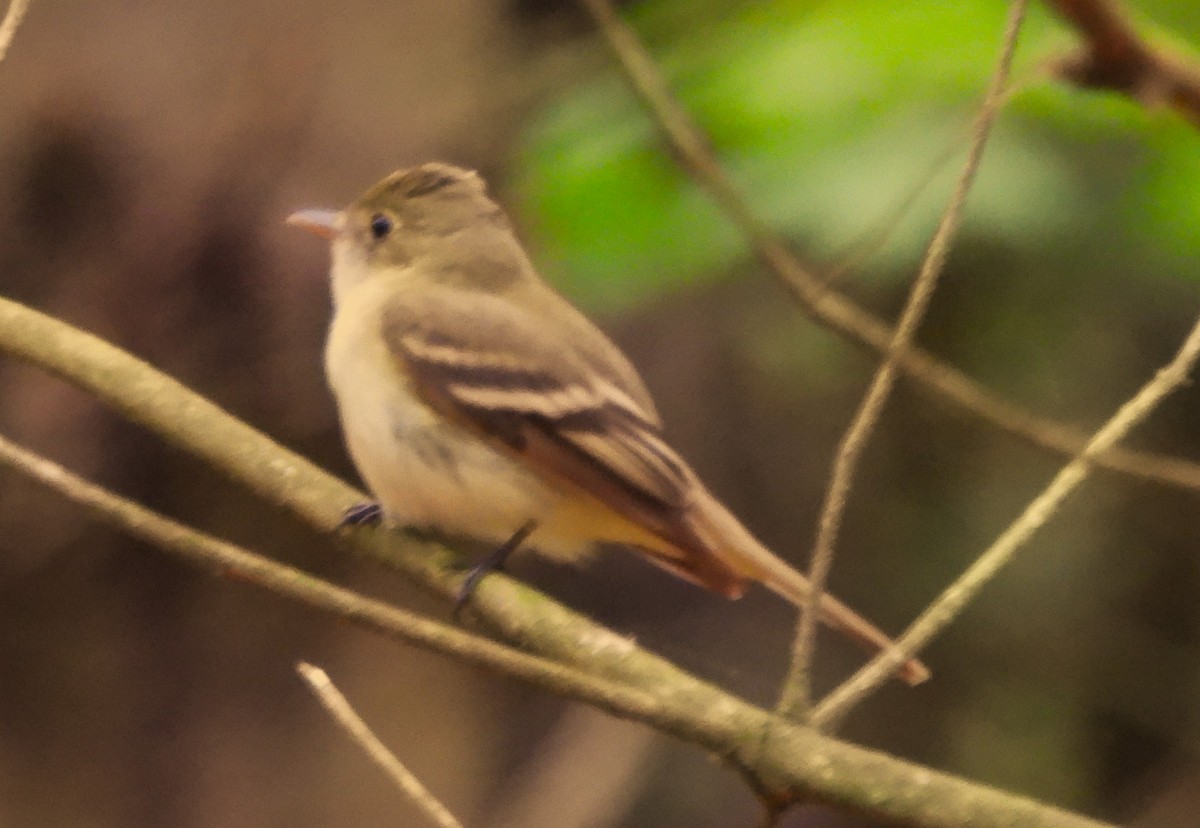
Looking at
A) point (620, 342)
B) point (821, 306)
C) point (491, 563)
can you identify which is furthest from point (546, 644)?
point (620, 342)

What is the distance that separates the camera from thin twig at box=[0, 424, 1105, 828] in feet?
2.06

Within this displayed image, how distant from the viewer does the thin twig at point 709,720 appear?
63cm

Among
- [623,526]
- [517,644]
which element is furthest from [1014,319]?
[517,644]

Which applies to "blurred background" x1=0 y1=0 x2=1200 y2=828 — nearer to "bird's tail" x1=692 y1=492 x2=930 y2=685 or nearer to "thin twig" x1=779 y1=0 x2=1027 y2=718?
"bird's tail" x1=692 y1=492 x2=930 y2=685

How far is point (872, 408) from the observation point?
63cm

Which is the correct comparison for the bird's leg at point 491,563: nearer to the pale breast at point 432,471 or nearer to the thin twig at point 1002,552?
the pale breast at point 432,471

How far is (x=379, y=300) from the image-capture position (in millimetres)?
1054

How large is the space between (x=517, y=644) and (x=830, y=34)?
54 cm

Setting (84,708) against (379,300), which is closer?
(379,300)

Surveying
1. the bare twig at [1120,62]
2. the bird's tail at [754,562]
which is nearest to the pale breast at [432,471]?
the bird's tail at [754,562]

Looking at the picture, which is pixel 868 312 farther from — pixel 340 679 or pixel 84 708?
pixel 84 708

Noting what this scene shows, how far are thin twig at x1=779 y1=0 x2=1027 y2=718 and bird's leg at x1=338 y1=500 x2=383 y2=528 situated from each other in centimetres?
38

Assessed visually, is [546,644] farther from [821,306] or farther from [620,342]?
[620,342]

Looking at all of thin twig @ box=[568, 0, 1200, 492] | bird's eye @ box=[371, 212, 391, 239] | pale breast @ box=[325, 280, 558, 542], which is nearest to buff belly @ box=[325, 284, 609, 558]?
pale breast @ box=[325, 280, 558, 542]
